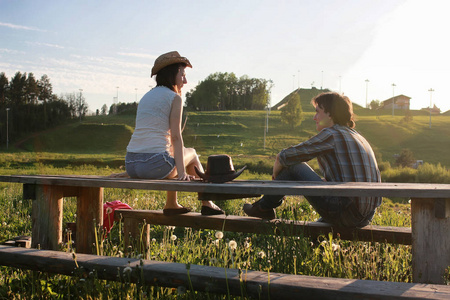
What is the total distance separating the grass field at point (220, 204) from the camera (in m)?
3.44

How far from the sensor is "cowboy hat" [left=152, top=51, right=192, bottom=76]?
4453 millimetres

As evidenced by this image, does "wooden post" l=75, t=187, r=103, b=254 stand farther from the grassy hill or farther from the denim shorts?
the grassy hill

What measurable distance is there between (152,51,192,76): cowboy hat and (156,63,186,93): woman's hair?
44 millimetres

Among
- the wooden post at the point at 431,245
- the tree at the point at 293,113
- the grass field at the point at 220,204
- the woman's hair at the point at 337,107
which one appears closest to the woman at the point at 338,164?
the woman's hair at the point at 337,107

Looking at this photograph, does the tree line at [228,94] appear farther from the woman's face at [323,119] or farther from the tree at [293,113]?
the woman's face at [323,119]

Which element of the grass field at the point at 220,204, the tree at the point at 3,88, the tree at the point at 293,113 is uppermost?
the tree at the point at 3,88

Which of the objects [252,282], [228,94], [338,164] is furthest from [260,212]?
[228,94]

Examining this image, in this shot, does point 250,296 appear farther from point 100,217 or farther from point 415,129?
point 415,129

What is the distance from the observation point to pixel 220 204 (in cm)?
949

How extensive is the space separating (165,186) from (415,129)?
92.9 meters

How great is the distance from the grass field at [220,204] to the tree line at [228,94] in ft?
94.6

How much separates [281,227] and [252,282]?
1.25 meters

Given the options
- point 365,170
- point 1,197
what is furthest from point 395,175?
point 365,170

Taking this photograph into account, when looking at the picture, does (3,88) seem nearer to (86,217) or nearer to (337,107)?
(86,217)
